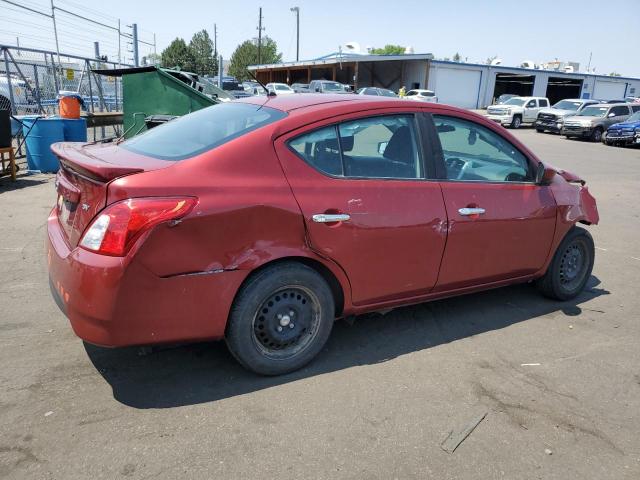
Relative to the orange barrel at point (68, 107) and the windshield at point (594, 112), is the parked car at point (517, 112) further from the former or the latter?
the orange barrel at point (68, 107)

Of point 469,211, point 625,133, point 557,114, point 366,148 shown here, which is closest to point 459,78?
point 557,114

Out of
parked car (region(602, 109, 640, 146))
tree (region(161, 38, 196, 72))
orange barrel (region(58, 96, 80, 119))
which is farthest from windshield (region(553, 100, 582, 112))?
tree (region(161, 38, 196, 72))

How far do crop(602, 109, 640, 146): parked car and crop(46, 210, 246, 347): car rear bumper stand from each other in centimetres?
2465

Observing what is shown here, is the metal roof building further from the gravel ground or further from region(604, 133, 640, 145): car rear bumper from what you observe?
the gravel ground

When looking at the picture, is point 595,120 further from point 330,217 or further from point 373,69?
point 373,69

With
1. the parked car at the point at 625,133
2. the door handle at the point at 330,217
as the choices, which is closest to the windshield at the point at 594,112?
the parked car at the point at 625,133

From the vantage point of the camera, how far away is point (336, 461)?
99.1 inches

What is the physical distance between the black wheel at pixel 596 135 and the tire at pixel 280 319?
26.0 metres

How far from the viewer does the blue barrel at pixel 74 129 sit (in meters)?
9.80

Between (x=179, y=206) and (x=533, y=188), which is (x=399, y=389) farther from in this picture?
(x=533, y=188)

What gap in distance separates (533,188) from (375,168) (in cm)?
153

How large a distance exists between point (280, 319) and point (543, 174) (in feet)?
8.35

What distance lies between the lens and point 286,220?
9.82ft

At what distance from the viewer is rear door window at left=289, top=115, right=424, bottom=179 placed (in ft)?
10.6
